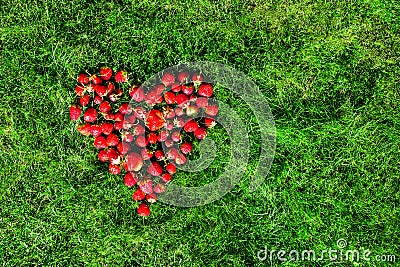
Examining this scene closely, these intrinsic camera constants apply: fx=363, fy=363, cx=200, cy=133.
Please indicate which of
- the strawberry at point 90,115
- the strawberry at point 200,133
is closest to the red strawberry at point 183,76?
the strawberry at point 200,133

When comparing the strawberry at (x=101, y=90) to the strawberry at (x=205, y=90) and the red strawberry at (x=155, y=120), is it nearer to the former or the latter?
the red strawberry at (x=155, y=120)

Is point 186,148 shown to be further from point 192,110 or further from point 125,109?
point 125,109

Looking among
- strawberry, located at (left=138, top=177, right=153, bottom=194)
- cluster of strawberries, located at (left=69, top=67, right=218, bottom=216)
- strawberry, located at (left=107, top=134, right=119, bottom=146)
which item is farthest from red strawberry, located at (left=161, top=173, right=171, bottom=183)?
strawberry, located at (left=107, top=134, right=119, bottom=146)

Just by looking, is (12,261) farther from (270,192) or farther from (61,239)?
(270,192)

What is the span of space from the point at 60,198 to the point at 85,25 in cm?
158

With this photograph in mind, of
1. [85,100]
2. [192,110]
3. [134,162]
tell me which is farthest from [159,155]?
[85,100]

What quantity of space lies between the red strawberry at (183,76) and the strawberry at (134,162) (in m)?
0.74

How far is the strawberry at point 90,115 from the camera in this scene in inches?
121

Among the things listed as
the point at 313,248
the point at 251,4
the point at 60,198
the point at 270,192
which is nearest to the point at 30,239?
the point at 60,198

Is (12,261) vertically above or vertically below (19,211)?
below

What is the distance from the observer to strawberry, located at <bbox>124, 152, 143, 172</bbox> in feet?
9.82

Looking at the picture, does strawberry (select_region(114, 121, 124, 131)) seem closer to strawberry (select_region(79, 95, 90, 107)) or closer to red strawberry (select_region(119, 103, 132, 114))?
red strawberry (select_region(119, 103, 132, 114))

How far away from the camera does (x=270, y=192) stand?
327 cm

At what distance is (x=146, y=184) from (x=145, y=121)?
1.73 ft
